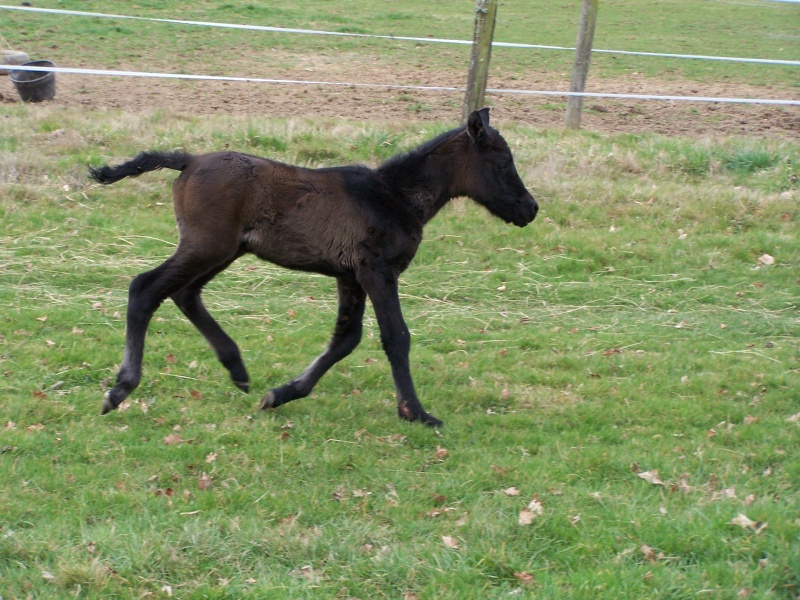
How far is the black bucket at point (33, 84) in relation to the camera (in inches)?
558

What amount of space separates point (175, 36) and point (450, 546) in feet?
61.5

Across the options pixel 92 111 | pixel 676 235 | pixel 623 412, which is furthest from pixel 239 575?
pixel 92 111

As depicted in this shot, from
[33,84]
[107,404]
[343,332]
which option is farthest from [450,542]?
[33,84]

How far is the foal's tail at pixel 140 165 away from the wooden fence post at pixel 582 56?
28.2ft

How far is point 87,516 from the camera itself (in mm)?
4766

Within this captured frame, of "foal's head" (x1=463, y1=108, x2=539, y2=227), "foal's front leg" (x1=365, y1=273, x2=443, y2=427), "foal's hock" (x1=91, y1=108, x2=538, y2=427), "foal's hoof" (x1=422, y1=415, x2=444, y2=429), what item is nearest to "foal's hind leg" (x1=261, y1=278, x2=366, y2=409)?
"foal's hock" (x1=91, y1=108, x2=538, y2=427)

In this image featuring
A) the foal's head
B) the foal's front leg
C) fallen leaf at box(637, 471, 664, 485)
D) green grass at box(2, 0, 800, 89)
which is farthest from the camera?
green grass at box(2, 0, 800, 89)

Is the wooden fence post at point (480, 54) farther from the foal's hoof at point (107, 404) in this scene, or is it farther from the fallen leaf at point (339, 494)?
the fallen leaf at point (339, 494)

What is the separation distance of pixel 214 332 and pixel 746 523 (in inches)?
147

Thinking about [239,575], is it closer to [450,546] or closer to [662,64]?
[450,546]

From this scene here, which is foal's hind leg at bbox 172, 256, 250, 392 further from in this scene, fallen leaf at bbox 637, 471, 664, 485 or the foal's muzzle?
fallen leaf at bbox 637, 471, 664, 485

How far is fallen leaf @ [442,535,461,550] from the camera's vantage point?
4.64m

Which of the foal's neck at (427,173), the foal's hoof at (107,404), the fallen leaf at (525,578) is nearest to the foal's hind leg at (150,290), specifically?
the foal's hoof at (107,404)

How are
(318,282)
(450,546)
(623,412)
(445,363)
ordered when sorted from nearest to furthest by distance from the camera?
(450,546)
(623,412)
(445,363)
(318,282)
